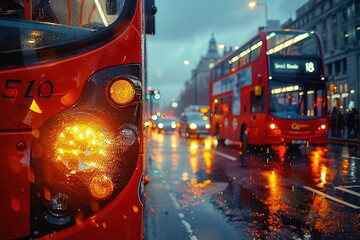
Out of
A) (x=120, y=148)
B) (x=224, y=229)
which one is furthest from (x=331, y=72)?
(x=120, y=148)

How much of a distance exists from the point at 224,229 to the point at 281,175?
5.10m

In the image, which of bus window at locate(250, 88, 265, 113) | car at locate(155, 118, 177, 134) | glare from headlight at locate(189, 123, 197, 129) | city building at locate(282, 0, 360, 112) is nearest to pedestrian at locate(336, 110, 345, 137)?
glare from headlight at locate(189, 123, 197, 129)

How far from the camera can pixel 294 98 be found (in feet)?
48.5

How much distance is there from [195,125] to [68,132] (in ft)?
88.9

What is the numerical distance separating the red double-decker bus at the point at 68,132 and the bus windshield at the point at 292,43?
13.1 meters

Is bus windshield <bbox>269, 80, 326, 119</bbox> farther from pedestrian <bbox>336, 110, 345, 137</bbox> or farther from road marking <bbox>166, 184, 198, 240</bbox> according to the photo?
pedestrian <bbox>336, 110, 345, 137</bbox>

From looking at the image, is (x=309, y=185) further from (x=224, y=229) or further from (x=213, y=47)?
(x=213, y=47)

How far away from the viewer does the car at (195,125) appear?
2916 cm

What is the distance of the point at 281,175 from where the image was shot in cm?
1029

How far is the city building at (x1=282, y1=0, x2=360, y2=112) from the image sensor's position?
43516 millimetres

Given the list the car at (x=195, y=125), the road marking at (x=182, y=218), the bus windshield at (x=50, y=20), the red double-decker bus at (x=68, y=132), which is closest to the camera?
the red double-decker bus at (x=68, y=132)

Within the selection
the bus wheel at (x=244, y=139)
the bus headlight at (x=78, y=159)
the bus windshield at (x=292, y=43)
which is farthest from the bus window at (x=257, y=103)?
the bus headlight at (x=78, y=159)

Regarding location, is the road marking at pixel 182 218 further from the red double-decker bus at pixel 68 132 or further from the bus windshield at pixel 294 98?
the bus windshield at pixel 294 98

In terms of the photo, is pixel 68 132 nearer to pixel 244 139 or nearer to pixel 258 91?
pixel 258 91
